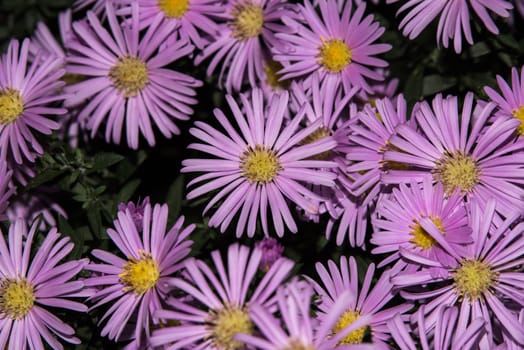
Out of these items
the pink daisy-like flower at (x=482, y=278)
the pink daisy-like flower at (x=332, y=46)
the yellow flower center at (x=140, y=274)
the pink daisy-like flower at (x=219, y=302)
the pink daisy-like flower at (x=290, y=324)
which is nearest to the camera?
the pink daisy-like flower at (x=290, y=324)

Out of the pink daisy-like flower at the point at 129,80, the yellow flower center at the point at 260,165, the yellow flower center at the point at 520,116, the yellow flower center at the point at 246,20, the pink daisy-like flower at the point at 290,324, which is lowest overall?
the pink daisy-like flower at the point at 290,324

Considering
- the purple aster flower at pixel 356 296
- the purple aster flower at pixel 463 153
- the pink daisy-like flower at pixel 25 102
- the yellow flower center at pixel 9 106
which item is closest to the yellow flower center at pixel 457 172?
the purple aster flower at pixel 463 153

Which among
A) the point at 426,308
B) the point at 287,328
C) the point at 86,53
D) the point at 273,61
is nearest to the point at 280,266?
the point at 287,328

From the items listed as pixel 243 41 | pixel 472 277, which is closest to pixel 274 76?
pixel 243 41

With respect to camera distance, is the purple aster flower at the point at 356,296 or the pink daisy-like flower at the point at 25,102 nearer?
the purple aster flower at the point at 356,296

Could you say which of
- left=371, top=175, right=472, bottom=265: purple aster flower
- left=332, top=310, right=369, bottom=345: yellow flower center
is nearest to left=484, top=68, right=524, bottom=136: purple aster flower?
left=371, top=175, right=472, bottom=265: purple aster flower

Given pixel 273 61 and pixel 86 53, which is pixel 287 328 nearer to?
pixel 273 61

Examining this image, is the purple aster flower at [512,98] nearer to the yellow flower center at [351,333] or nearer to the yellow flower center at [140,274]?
the yellow flower center at [351,333]
